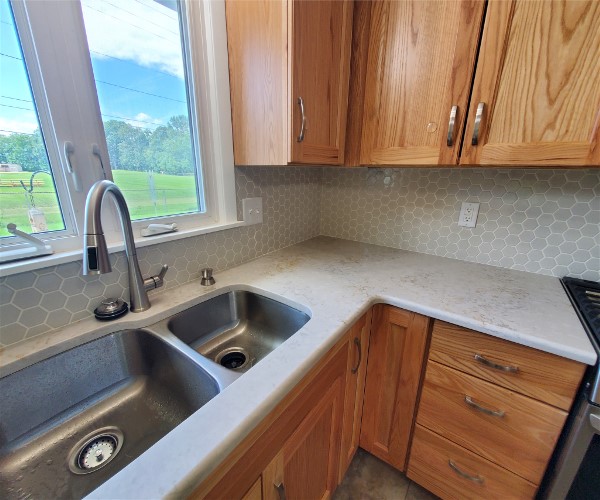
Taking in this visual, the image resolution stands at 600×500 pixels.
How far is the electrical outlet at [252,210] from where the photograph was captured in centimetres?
113

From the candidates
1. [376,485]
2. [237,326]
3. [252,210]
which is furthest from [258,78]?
[376,485]

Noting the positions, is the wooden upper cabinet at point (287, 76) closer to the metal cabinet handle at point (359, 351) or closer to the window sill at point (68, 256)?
the window sill at point (68, 256)

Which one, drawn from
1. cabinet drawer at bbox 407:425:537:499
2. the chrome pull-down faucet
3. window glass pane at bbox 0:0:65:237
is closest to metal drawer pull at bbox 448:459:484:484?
cabinet drawer at bbox 407:425:537:499

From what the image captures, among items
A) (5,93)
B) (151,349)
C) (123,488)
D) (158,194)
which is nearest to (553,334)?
(123,488)

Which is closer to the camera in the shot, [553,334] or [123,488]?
[123,488]

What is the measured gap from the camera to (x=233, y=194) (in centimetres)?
109

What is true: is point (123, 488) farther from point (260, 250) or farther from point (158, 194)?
point (260, 250)

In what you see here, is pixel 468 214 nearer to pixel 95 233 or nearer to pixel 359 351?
pixel 359 351

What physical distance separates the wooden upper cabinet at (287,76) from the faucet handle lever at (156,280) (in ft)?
1.67

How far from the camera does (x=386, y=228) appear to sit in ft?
4.79

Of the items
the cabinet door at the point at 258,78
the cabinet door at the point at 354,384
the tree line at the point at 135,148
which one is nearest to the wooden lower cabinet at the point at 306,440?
the cabinet door at the point at 354,384

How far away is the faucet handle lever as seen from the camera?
802 millimetres

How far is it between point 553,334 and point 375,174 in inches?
39.6

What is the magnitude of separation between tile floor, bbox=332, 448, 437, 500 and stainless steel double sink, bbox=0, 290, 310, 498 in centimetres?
80
